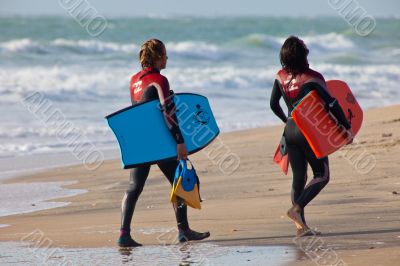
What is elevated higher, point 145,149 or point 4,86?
point 4,86

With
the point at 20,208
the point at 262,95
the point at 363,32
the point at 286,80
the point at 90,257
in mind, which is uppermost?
the point at 363,32

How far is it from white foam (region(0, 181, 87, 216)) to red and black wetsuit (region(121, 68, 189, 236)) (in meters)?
1.86

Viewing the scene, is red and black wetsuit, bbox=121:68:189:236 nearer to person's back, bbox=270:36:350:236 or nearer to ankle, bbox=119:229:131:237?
ankle, bbox=119:229:131:237

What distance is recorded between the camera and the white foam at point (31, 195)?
750 centimetres

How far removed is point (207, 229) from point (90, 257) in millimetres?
1084

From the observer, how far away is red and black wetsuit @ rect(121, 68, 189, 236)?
5523 mm

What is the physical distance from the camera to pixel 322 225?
5.92m

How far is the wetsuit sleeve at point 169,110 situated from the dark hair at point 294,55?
0.76 m

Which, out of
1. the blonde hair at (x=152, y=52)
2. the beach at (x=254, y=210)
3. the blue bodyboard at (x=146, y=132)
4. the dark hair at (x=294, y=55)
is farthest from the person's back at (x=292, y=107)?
the blonde hair at (x=152, y=52)

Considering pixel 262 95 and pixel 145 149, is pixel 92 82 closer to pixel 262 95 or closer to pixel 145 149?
pixel 262 95

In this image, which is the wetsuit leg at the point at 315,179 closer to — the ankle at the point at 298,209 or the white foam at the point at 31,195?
the ankle at the point at 298,209

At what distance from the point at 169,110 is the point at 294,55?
2.84 feet

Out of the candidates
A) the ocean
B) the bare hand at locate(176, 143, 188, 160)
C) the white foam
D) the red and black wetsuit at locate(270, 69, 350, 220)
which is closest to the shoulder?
the red and black wetsuit at locate(270, 69, 350, 220)

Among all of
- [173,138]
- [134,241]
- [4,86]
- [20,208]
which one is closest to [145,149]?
[173,138]
